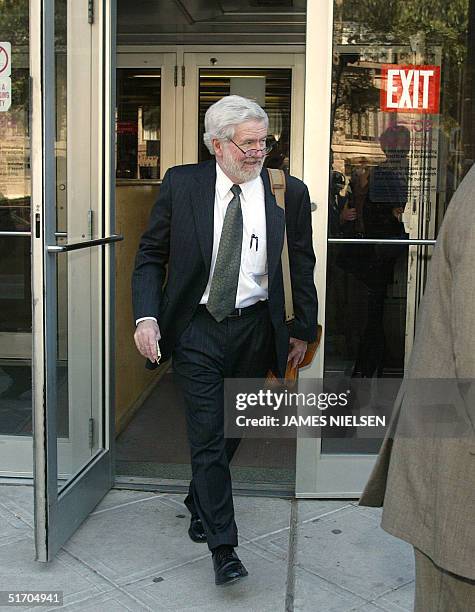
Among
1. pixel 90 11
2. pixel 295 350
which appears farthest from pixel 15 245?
pixel 295 350

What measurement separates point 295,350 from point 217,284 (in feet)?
1.88

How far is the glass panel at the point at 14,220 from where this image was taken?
4566 millimetres

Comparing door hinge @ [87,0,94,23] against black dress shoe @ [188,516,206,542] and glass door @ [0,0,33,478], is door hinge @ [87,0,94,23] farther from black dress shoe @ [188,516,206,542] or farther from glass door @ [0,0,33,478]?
black dress shoe @ [188,516,206,542]

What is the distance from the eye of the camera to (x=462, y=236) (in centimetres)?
183

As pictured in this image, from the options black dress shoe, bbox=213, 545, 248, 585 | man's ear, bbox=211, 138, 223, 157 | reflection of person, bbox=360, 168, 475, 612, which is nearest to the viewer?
reflection of person, bbox=360, 168, 475, 612

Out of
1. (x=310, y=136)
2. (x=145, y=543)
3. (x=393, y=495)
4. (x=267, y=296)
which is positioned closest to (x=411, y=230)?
(x=310, y=136)

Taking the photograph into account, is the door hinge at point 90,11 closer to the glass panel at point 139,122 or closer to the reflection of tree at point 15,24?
the reflection of tree at point 15,24

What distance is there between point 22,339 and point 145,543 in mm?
1512

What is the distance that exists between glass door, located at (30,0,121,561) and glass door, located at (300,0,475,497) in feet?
3.51

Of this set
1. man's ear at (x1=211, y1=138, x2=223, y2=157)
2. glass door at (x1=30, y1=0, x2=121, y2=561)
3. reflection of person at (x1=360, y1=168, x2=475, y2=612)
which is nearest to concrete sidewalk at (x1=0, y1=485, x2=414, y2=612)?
glass door at (x1=30, y1=0, x2=121, y2=561)

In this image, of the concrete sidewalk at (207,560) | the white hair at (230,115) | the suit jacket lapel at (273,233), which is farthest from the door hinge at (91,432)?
the white hair at (230,115)

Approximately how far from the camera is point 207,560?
3.72 meters

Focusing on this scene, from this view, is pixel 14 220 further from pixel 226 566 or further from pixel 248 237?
pixel 226 566

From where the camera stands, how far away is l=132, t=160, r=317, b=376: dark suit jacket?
136 inches
